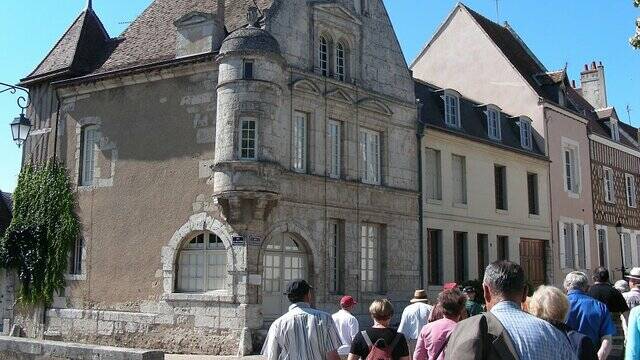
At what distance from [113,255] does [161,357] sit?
25.8ft

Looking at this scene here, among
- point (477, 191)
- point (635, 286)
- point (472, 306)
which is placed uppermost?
point (477, 191)

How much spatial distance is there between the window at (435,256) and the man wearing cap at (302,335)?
13152 millimetres

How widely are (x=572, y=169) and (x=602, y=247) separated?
3.31 meters

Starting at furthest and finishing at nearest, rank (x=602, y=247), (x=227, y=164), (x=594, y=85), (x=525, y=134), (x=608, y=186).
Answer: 1. (x=594, y=85)
2. (x=608, y=186)
3. (x=602, y=247)
4. (x=525, y=134)
5. (x=227, y=164)

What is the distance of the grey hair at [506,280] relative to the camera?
10.5 feet

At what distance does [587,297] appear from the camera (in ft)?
18.7

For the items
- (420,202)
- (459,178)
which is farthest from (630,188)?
(420,202)

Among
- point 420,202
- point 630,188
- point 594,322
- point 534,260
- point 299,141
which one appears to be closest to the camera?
point 594,322

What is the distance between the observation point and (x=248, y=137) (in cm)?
1308

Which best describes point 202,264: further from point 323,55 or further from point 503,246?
point 503,246

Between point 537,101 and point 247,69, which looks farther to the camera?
point 537,101

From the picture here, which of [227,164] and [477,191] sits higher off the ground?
[477,191]

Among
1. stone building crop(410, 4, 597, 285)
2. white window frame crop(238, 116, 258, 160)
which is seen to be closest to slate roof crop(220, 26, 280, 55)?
white window frame crop(238, 116, 258, 160)

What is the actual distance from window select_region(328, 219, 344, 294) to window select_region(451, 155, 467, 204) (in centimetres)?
532
